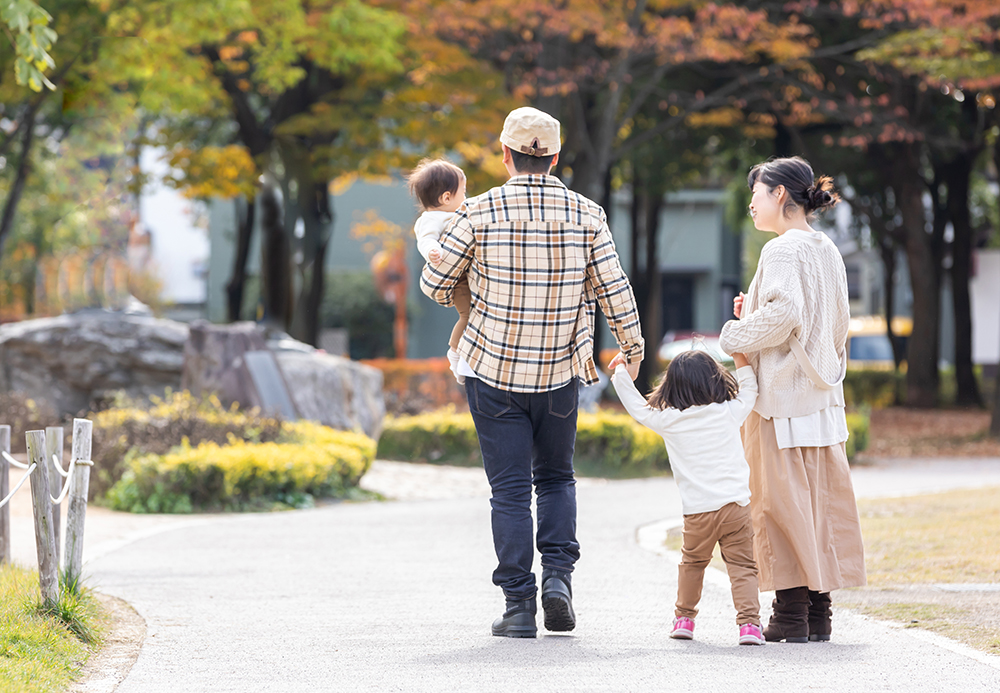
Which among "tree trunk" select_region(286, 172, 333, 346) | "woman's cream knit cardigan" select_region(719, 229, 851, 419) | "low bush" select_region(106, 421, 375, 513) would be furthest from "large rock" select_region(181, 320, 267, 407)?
"woman's cream knit cardigan" select_region(719, 229, 851, 419)

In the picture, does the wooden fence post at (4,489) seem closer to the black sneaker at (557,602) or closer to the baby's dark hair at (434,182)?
the baby's dark hair at (434,182)

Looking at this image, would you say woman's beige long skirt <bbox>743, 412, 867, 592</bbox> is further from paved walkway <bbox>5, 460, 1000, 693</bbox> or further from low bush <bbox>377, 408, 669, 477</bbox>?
low bush <bbox>377, 408, 669, 477</bbox>

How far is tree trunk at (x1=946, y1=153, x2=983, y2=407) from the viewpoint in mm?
22406

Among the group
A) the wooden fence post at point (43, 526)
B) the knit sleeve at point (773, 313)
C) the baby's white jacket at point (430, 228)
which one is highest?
the baby's white jacket at point (430, 228)

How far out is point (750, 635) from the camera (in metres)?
4.25

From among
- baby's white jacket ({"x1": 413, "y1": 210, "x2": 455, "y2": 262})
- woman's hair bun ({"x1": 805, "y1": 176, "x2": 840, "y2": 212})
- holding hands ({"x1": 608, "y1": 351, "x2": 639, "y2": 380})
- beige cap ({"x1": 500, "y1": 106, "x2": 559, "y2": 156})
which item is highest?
beige cap ({"x1": 500, "y1": 106, "x2": 559, "y2": 156})

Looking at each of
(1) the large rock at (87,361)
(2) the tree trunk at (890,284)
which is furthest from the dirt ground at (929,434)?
(1) the large rock at (87,361)

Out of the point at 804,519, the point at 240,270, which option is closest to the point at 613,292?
the point at 804,519

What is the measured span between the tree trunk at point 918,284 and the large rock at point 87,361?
13.1 meters

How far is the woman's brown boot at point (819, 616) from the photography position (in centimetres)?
438

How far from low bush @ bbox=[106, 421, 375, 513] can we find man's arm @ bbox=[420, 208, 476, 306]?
5.25 meters

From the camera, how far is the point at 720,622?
476 centimetres

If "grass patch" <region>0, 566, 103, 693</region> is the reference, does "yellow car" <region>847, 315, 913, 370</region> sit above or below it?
above

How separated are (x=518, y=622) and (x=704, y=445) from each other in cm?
93
